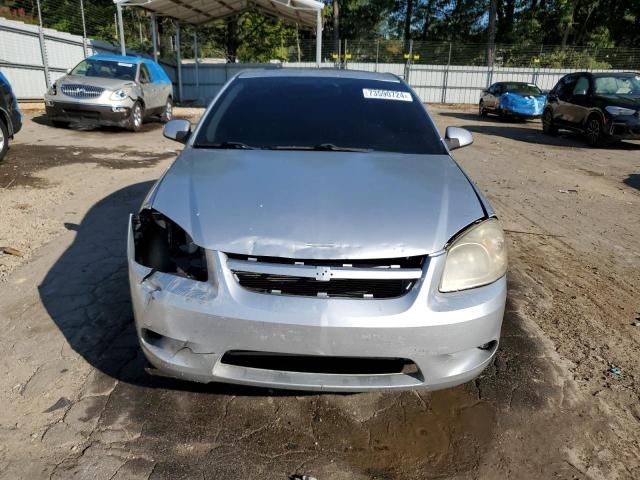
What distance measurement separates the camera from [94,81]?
1130 centimetres

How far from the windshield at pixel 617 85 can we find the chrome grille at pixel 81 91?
38.7 feet

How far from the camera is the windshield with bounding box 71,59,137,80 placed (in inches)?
472

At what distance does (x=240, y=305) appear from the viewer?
2000 mm

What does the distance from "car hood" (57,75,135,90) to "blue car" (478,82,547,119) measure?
44.9 ft

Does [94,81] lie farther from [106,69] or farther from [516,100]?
[516,100]

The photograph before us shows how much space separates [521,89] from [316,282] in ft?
64.6

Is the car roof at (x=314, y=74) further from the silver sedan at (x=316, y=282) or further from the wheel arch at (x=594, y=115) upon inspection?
the wheel arch at (x=594, y=115)

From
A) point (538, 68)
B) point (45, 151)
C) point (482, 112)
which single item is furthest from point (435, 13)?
point (45, 151)

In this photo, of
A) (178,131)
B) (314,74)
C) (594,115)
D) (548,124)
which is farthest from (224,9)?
(178,131)

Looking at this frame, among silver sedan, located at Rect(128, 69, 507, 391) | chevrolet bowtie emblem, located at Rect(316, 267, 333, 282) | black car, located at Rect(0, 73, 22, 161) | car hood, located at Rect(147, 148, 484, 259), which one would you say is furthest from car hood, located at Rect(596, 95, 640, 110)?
black car, located at Rect(0, 73, 22, 161)

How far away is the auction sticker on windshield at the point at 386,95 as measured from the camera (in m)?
3.62

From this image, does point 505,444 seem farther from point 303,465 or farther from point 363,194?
point 363,194

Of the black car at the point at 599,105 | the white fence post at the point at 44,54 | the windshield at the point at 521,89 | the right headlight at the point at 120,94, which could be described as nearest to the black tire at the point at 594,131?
the black car at the point at 599,105

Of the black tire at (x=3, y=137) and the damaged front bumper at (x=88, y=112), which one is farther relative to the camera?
the damaged front bumper at (x=88, y=112)
